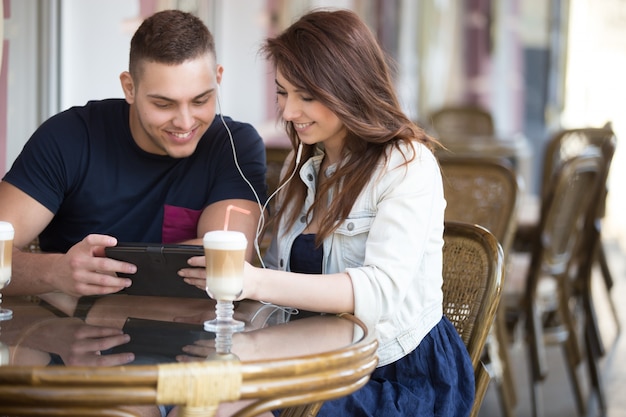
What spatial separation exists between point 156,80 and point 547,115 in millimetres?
8083

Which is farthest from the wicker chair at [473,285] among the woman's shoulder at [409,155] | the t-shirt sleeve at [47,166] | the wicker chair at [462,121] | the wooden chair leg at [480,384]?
the wicker chair at [462,121]

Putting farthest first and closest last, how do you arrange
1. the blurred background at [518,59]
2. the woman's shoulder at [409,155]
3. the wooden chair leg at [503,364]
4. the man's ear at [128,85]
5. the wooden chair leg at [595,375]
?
1. the blurred background at [518,59]
2. the wooden chair leg at [595,375]
3. the wooden chair leg at [503,364]
4. the man's ear at [128,85]
5. the woman's shoulder at [409,155]

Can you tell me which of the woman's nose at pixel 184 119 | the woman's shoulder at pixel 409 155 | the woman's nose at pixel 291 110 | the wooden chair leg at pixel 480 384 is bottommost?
the wooden chair leg at pixel 480 384

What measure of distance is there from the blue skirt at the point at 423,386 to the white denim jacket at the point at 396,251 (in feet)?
0.11

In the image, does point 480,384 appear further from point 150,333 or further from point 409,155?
point 150,333

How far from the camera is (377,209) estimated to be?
166 centimetres

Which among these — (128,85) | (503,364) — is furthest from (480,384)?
(503,364)

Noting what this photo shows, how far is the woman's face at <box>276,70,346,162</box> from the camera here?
1693mm

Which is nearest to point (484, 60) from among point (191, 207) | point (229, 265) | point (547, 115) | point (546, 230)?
point (547, 115)

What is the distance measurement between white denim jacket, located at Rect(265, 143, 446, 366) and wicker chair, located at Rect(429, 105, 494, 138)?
192 inches

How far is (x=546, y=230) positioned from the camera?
125 inches

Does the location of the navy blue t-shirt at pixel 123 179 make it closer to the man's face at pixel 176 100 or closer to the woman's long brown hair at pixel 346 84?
the man's face at pixel 176 100

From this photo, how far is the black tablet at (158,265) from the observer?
1.54 meters

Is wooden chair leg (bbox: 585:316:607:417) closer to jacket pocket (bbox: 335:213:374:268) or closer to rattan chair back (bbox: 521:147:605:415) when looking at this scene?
rattan chair back (bbox: 521:147:605:415)
